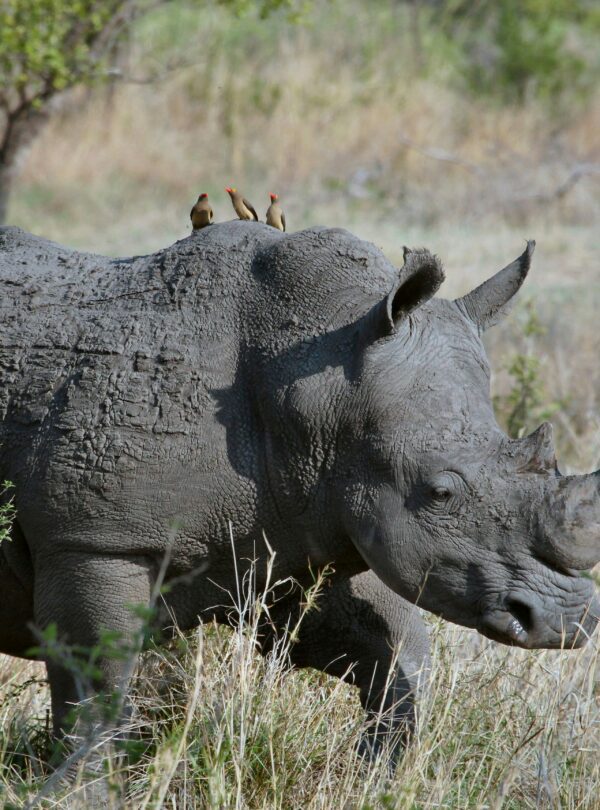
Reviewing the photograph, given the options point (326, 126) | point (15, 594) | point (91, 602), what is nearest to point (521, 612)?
point (91, 602)

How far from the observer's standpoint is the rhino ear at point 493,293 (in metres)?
4.12

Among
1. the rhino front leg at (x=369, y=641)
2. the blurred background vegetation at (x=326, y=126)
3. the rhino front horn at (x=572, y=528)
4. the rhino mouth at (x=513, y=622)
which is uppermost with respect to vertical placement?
the blurred background vegetation at (x=326, y=126)

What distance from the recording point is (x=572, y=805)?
12.7ft

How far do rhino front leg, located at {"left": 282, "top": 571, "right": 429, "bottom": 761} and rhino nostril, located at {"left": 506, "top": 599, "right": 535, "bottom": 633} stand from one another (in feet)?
2.35

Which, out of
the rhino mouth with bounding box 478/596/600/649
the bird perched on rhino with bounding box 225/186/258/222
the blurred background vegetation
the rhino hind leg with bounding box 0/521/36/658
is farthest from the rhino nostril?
the blurred background vegetation

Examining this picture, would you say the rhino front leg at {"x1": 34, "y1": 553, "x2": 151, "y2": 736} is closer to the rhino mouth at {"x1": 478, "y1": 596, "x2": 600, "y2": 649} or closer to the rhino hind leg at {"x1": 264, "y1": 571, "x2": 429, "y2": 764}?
the rhino hind leg at {"x1": 264, "y1": 571, "x2": 429, "y2": 764}

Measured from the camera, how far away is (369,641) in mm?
4352

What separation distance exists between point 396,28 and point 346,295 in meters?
18.7

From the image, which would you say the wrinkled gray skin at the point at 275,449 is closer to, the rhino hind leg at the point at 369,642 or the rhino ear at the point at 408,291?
the rhino ear at the point at 408,291

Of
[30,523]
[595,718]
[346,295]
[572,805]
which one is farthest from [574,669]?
[30,523]

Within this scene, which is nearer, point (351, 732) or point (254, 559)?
point (254, 559)

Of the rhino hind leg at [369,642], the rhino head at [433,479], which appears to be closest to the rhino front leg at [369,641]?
the rhino hind leg at [369,642]

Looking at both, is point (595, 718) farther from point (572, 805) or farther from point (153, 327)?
point (153, 327)

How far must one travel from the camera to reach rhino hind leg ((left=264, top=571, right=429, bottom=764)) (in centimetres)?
432
